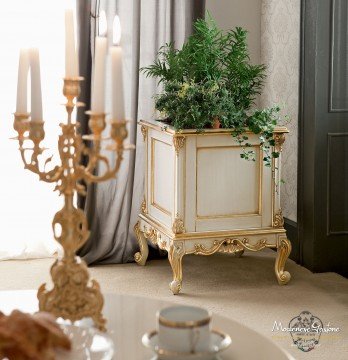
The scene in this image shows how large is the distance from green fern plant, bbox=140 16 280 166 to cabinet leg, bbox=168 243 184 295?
0.56 metres

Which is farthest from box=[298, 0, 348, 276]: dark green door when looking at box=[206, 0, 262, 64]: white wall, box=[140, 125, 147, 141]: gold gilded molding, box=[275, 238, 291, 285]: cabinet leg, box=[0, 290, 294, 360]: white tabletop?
box=[0, 290, 294, 360]: white tabletop

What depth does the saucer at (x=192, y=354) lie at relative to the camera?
→ 65.7 inches

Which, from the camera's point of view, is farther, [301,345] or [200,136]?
[200,136]

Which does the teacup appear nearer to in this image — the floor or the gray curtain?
the floor

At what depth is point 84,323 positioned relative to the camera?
195cm

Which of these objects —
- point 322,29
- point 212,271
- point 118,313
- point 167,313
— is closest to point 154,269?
point 212,271

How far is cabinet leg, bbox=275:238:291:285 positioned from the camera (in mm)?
4273

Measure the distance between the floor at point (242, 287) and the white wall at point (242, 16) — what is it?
1.24m

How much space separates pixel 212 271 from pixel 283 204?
0.65m

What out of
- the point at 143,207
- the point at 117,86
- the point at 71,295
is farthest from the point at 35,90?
the point at 143,207

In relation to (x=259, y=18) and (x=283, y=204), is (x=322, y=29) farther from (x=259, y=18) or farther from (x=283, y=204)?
(x=283, y=204)

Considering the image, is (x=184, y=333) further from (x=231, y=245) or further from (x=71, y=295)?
(x=231, y=245)

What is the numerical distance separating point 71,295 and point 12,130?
2.87 meters

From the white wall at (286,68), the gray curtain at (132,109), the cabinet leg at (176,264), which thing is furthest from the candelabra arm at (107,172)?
the white wall at (286,68)
